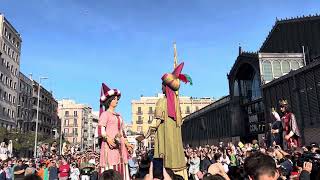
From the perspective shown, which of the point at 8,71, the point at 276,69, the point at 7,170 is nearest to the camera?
the point at 7,170

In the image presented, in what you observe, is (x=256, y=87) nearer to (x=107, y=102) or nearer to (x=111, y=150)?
(x=107, y=102)

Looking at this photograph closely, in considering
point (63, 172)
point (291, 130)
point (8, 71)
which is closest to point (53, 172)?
point (63, 172)

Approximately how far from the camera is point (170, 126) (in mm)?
7508

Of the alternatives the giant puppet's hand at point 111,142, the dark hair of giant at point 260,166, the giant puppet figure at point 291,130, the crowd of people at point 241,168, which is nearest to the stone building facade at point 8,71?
the crowd of people at point 241,168

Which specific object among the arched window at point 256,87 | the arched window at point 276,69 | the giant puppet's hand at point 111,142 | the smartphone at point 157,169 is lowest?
the smartphone at point 157,169

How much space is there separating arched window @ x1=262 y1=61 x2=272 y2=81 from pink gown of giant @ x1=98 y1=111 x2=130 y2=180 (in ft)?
66.9

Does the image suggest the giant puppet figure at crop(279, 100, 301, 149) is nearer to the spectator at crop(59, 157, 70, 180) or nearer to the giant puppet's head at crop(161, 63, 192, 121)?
the giant puppet's head at crop(161, 63, 192, 121)

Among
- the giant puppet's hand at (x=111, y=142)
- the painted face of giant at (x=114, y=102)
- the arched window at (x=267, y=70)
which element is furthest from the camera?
the arched window at (x=267, y=70)

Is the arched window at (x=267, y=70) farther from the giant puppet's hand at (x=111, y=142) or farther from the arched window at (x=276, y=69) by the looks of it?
the giant puppet's hand at (x=111, y=142)

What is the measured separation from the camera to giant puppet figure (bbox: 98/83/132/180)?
21.1 feet

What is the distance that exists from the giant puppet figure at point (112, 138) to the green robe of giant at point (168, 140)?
0.86 meters

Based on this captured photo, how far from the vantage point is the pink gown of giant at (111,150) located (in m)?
6.44

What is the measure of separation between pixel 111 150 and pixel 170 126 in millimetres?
1576

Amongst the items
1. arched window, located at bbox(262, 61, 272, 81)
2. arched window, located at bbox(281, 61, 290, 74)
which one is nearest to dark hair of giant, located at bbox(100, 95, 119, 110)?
arched window, located at bbox(262, 61, 272, 81)
